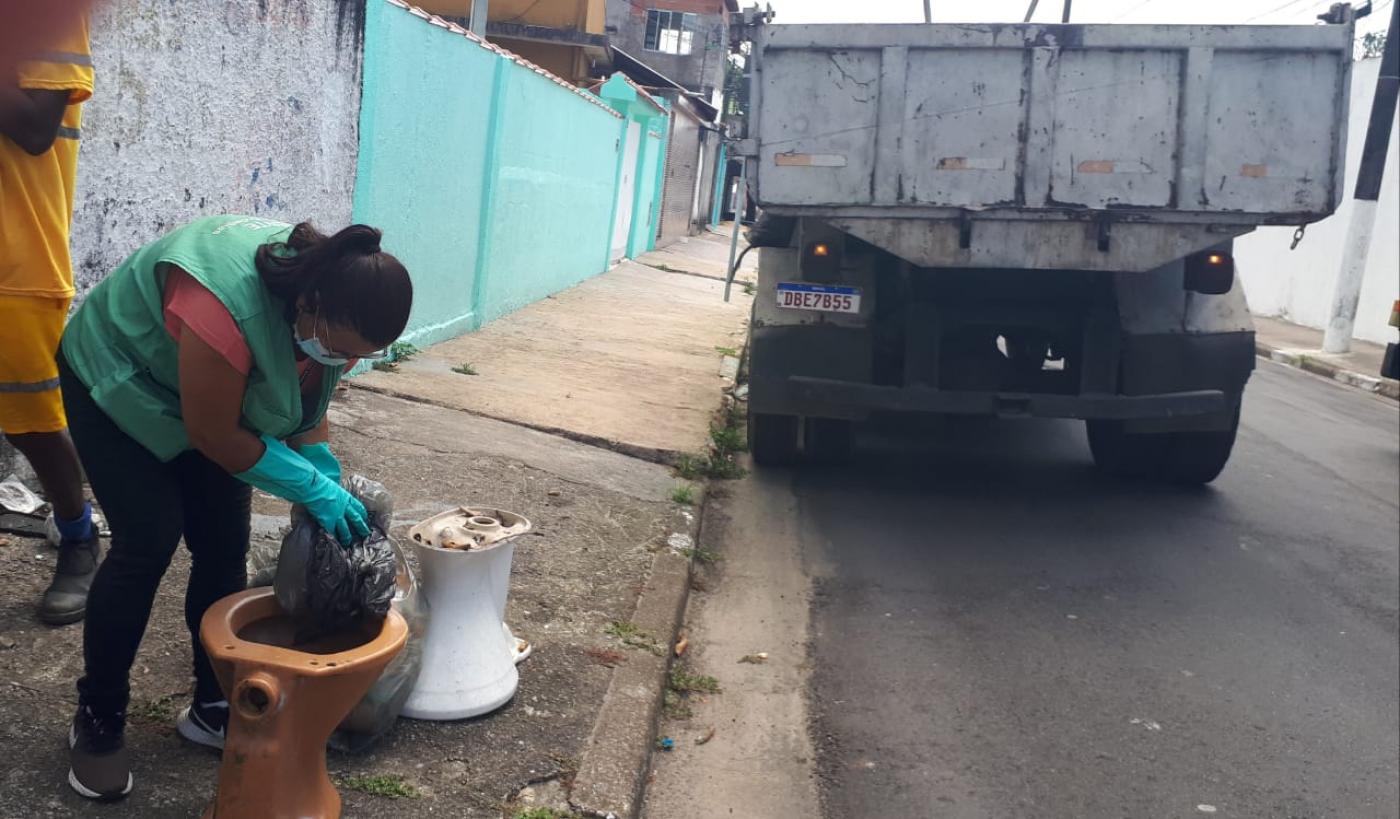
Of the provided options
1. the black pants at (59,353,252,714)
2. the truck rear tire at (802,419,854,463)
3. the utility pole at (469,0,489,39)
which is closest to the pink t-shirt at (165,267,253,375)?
the black pants at (59,353,252,714)

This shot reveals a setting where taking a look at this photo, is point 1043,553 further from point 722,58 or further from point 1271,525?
point 722,58

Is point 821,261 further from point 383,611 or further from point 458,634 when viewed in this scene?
point 383,611

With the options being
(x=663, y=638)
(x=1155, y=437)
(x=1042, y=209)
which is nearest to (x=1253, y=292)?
(x=1155, y=437)

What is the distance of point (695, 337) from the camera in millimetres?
11859

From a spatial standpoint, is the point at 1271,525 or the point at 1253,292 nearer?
the point at 1271,525

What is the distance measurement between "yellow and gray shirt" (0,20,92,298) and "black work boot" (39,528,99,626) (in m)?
0.69

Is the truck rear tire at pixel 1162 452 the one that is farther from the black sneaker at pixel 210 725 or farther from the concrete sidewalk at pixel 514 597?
the black sneaker at pixel 210 725

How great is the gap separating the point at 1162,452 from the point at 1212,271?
1.21 meters

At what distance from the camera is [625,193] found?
18516 millimetres

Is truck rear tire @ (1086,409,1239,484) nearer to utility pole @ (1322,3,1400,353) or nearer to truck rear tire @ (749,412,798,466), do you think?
truck rear tire @ (749,412,798,466)

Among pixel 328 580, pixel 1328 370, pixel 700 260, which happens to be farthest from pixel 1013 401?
pixel 700 260

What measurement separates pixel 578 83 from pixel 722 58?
550 inches

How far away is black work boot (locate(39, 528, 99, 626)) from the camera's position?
3.38 metres

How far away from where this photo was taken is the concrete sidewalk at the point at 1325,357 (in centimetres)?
1388
